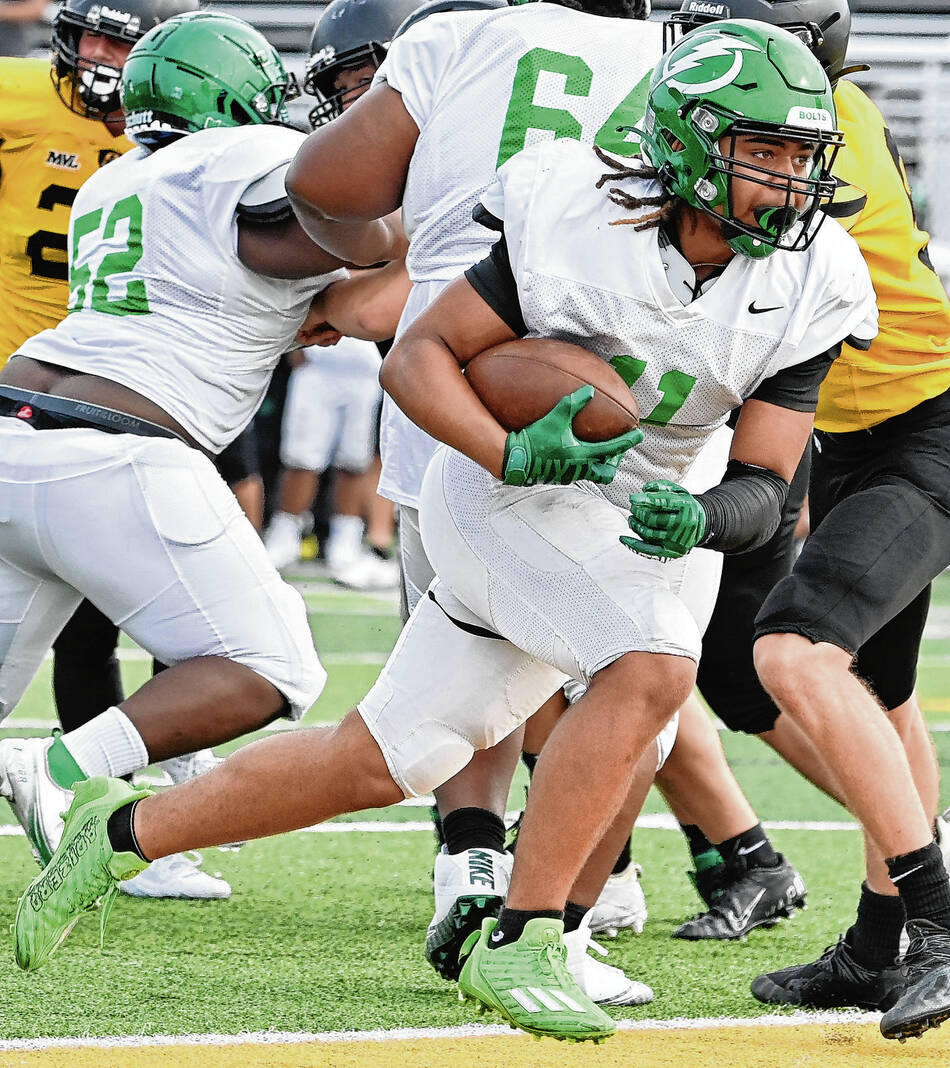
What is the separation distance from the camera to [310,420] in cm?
1167

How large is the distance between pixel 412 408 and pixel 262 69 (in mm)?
1706

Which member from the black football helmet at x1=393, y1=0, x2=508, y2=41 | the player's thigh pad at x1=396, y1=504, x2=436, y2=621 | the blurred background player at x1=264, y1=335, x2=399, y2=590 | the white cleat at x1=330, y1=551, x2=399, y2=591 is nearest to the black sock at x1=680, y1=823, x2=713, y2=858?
the player's thigh pad at x1=396, y1=504, x2=436, y2=621

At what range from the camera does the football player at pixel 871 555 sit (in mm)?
3291

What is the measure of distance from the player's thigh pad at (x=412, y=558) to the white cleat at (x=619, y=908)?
0.88 metres

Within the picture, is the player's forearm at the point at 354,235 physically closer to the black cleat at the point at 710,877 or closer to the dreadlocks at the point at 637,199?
the dreadlocks at the point at 637,199

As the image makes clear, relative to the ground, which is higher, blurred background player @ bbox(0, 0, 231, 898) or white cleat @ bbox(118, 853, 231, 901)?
blurred background player @ bbox(0, 0, 231, 898)

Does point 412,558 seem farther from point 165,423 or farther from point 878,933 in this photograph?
point 878,933

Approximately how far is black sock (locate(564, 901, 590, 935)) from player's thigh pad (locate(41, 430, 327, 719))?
0.82 m

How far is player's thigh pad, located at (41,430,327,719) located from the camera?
147 inches

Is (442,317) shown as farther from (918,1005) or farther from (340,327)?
(918,1005)

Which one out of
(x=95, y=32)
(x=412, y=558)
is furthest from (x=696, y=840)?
(x=95, y=32)

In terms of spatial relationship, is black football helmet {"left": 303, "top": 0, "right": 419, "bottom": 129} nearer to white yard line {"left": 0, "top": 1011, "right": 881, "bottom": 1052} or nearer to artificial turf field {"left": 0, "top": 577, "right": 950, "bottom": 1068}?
artificial turf field {"left": 0, "top": 577, "right": 950, "bottom": 1068}

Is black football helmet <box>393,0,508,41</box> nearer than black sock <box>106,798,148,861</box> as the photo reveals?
No

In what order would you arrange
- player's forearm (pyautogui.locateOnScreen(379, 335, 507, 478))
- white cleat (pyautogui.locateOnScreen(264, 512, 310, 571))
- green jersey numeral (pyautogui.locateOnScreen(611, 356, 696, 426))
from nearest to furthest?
player's forearm (pyautogui.locateOnScreen(379, 335, 507, 478)), green jersey numeral (pyautogui.locateOnScreen(611, 356, 696, 426)), white cleat (pyautogui.locateOnScreen(264, 512, 310, 571))
